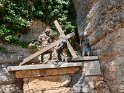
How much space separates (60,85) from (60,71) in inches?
11.1

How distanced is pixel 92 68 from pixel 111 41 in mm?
792

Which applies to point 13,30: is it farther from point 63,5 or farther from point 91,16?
point 91,16

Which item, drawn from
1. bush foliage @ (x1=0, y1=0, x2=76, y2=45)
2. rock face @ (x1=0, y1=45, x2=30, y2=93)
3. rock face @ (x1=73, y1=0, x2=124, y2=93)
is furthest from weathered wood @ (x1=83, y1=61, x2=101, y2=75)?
bush foliage @ (x1=0, y1=0, x2=76, y2=45)

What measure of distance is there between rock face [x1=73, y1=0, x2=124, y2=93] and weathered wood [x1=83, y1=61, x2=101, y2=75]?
328mm

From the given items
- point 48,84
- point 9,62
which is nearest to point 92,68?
point 48,84

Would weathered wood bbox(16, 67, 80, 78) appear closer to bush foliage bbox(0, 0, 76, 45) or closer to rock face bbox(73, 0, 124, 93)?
rock face bbox(73, 0, 124, 93)

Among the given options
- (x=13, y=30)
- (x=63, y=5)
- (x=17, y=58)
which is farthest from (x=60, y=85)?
(x=63, y=5)

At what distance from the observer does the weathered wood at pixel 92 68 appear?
17.5 ft

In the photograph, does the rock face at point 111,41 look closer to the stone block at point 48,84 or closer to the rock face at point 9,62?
the stone block at point 48,84

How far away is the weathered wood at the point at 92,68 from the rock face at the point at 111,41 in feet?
1.08

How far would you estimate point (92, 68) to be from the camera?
5379 millimetres

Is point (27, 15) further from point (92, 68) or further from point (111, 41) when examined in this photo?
point (92, 68)

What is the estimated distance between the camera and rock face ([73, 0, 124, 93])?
534cm

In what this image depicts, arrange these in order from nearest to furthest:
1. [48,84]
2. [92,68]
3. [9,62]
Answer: [48,84]
[92,68]
[9,62]
